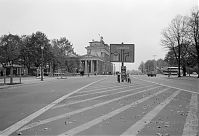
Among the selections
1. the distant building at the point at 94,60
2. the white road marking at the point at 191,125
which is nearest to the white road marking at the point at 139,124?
the white road marking at the point at 191,125

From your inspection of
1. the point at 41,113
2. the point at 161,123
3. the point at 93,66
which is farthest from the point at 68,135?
the point at 93,66

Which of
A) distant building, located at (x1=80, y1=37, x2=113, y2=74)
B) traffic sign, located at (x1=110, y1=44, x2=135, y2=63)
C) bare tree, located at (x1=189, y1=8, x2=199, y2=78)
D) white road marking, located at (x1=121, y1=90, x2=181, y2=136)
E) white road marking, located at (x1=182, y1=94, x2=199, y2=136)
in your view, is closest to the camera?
white road marking, located at (x1=121, y1=90, x2=181, y2=136)

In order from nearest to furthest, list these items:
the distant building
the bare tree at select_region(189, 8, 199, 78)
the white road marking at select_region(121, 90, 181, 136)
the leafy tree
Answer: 1. the white road marking at select_region(121, 90, 181, 136)
2. the bare tree at select_region(189, 8, 199, 78)
3. the leafy tree
4. the distant building

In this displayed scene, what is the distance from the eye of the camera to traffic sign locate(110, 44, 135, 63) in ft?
137

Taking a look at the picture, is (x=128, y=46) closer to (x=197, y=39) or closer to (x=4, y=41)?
(x=197, y=39)

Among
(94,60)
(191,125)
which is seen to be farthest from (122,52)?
(94,60)

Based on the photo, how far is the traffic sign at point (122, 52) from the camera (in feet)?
137

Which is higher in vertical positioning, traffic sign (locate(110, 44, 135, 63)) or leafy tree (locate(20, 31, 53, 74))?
leafy tree (locate(20, 31, 53, 74))

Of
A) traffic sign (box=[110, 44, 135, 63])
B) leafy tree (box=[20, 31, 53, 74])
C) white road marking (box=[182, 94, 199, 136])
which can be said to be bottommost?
white road marking (box=[182, 94, 199, 136])

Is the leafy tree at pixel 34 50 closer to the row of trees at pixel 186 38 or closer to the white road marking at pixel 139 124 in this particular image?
the row of trees at pixel 186 38

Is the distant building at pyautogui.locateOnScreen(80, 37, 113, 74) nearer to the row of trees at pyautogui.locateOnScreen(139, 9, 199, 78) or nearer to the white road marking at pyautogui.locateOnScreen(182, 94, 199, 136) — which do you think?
the row of trees at pyautogui.locateOnScreen(139, 9, 199, 78)

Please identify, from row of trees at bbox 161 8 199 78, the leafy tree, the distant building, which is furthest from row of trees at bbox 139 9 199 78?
the distant building

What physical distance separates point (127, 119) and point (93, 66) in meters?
126

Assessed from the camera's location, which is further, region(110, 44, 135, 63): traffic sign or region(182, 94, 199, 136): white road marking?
region(110, 44, 135, 63): traffic sign
